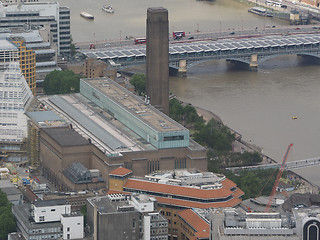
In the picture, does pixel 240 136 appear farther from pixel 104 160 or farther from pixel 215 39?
pixel 215 39

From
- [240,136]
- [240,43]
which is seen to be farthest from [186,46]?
[240,136]

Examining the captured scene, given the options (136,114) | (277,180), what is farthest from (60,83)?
(277,180)

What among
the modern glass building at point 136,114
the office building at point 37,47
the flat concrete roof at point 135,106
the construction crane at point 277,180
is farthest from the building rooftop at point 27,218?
the office building at point 37,47

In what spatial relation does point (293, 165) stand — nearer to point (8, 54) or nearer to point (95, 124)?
point (95, 124)

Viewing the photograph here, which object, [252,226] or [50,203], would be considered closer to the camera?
[252,226]

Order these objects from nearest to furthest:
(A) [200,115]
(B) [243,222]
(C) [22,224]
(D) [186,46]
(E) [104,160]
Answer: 1. (B) [243,222]
2. (C) [22,224]
3. (E) [104,160]
4. (A) [200,115]
5. (D) [186,46]
